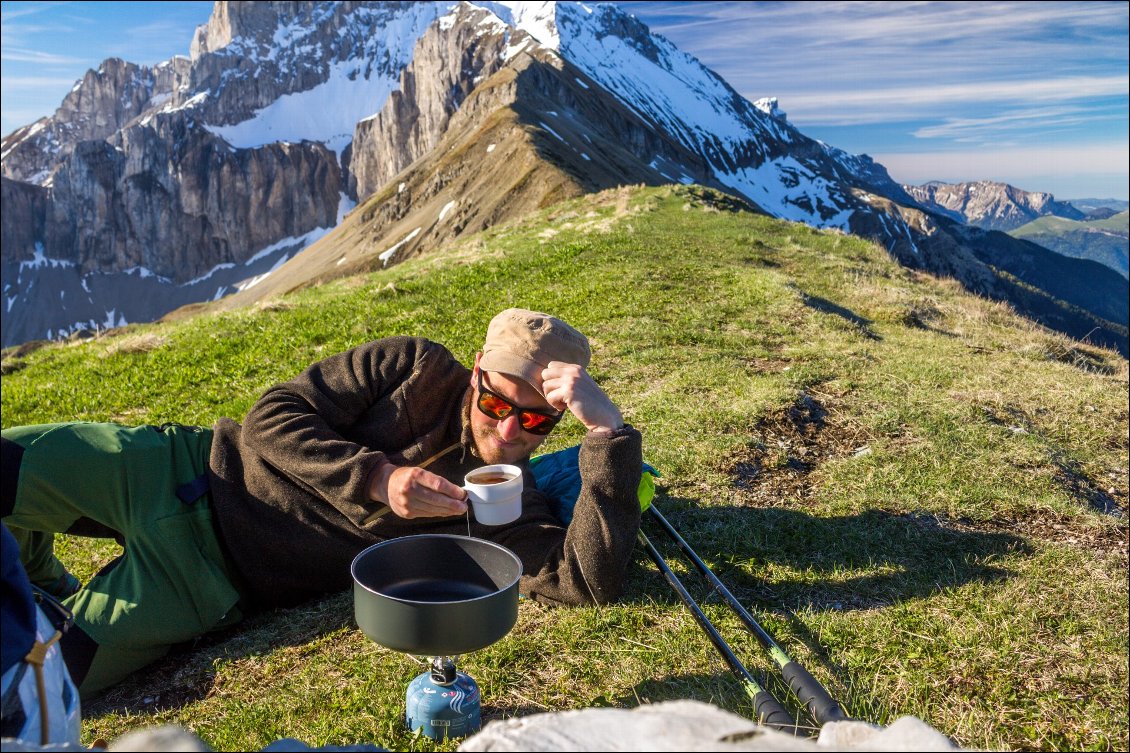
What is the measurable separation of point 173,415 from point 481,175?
57391 millimetres

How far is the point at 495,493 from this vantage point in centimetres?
370

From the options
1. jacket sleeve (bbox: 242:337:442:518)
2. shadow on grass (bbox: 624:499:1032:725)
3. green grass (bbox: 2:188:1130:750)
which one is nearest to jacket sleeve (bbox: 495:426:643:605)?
green grass (bbox: 2:188:1130:750)

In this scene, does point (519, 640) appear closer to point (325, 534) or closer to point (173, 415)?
point (325, 534)

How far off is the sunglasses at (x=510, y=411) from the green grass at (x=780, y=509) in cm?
119

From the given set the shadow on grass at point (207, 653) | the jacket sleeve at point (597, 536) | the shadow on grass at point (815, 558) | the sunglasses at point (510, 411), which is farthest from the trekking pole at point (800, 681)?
the shadow on grass at point (207, 653)

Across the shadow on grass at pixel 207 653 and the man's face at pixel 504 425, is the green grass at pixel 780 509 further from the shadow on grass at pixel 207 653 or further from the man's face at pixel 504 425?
the man's face at pixel 504 425

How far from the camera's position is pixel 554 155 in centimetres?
5791

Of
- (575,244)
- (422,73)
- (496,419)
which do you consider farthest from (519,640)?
(422,73)

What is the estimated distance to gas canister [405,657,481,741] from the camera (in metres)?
3.33

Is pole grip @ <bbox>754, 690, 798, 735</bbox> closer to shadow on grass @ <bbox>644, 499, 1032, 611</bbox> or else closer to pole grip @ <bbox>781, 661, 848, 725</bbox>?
pole grip @ <bbox>781, 661, 848, 725</bbox>

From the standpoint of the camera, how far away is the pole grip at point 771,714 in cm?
318

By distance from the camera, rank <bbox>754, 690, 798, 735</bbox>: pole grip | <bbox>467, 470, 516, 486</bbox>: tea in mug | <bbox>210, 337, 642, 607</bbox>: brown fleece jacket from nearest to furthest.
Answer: <bbox>754, 690, 798, 735</bbox>: pole grip < <bbox>467, 470, 516, 486</bbox>: tea in mug < <bbox>210, 337, 642, 607</bbox>: brown fleece jacket

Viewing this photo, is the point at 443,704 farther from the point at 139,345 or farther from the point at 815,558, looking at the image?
the point at 139,345

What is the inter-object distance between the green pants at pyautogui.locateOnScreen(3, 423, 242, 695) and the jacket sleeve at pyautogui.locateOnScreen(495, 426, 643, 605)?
72.4 inches
